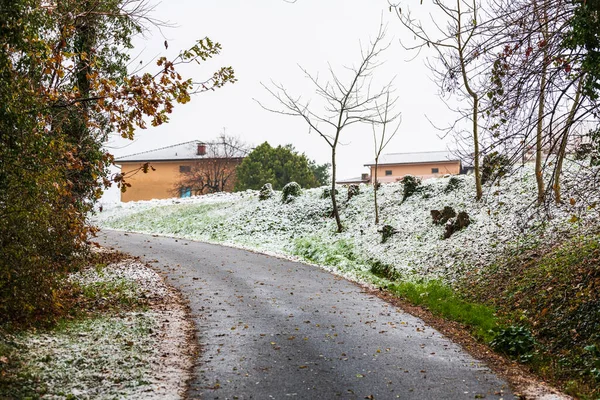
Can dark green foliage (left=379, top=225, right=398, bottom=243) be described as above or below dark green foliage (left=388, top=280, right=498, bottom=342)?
above

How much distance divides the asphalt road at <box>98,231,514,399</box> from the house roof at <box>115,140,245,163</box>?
127 feet

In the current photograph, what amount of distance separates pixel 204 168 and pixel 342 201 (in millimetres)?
23651

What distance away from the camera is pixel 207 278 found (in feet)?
48.8

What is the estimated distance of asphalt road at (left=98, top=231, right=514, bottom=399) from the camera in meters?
6.61

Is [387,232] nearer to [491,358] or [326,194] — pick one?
[326,194]

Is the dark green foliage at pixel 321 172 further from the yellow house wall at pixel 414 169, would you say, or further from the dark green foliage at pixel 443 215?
the dark green foliage at pixel 443 215

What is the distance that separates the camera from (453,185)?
22438 millimetres

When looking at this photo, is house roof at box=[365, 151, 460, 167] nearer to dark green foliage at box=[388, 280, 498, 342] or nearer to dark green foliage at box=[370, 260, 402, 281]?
dark green foliage at box=[370, 260, 402, 281]

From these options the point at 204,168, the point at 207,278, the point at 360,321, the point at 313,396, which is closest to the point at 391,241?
the point at 207,278

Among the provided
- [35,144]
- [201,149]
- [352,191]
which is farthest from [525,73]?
[201,149]

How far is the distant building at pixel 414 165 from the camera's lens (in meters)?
57.3

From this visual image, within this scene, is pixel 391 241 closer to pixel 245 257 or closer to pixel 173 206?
pixel 245 257

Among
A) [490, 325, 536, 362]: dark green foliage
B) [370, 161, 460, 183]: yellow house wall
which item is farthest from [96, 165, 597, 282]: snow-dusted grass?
[370, 161, 460, 183]: yellow house wall

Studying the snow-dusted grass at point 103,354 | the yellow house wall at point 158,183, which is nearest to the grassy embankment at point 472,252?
the snow-dusted grass at point 103,354
